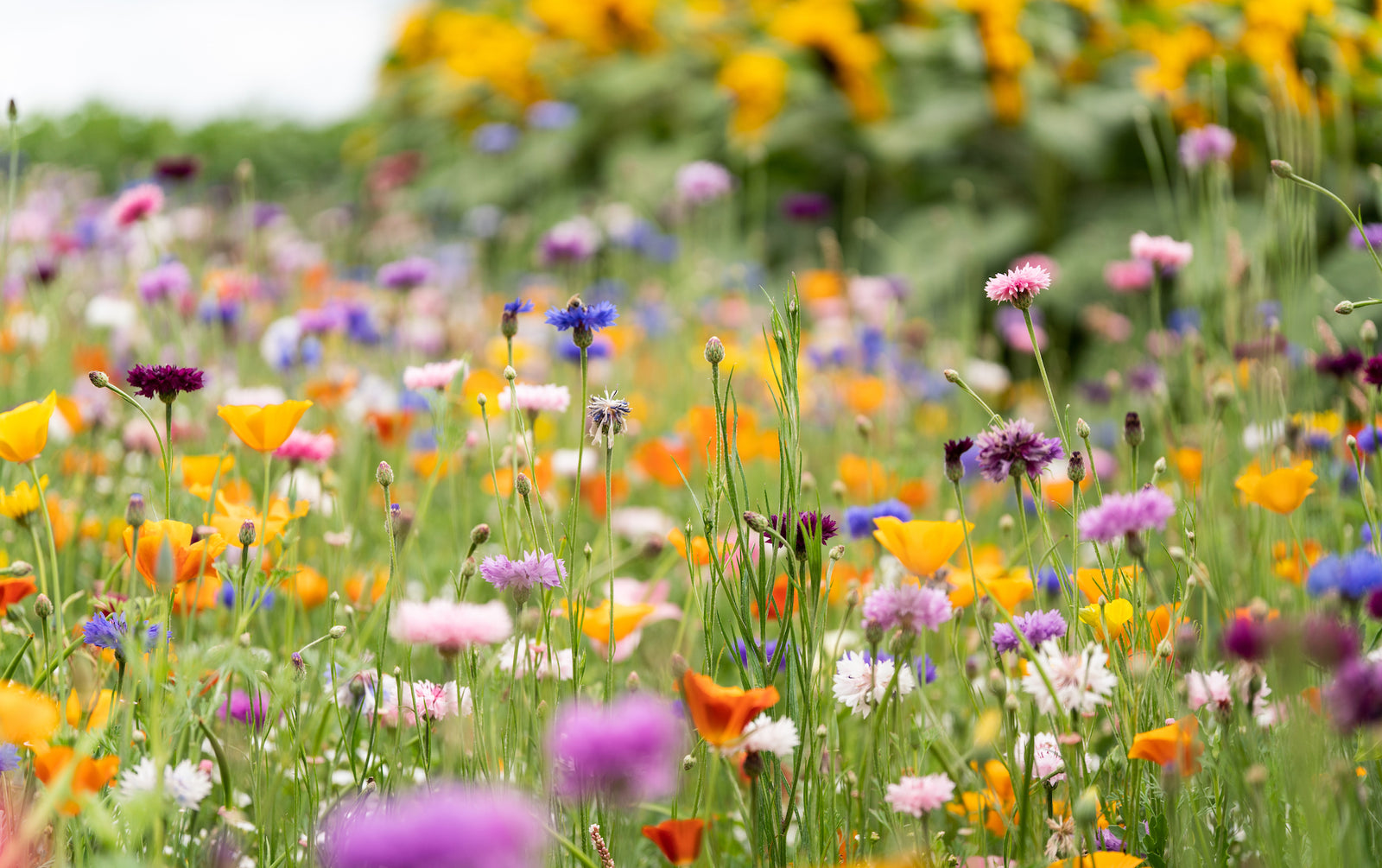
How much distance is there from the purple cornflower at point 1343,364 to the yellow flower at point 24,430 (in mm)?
1286

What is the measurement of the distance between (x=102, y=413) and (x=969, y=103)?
8.69 feet

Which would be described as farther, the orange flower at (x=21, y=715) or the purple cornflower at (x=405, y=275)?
the purple cornflower at (x=405, y=275)

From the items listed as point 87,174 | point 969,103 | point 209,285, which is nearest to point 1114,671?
point 209,285

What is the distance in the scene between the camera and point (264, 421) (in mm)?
841

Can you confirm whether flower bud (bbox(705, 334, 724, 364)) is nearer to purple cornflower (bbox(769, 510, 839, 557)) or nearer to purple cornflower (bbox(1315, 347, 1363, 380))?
purple cornflower (bbox(769, 510, 839, 557))

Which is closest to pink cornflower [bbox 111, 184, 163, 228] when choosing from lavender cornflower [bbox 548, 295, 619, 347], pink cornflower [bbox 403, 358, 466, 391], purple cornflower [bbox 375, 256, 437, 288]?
purple cornflower [bbox 375, 256, 437, 288]

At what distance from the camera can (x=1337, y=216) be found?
256 centimetres

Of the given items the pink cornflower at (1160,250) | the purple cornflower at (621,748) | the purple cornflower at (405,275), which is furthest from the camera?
the purple cornflower at (405,275)

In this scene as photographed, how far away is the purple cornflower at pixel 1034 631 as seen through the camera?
2.54 feet

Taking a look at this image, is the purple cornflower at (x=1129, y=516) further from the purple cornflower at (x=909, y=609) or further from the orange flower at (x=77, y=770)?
the orange flower at (x=77, y=770)

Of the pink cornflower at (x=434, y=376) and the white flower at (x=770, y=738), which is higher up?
the pink cornflower at (x=434, y=376)

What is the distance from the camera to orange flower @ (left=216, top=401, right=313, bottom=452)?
2.73 feet

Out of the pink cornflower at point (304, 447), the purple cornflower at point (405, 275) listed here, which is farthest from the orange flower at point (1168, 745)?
the purple cornflower at point (405, 275)

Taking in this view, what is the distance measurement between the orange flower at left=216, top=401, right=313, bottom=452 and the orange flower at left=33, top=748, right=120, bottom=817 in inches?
10.6
